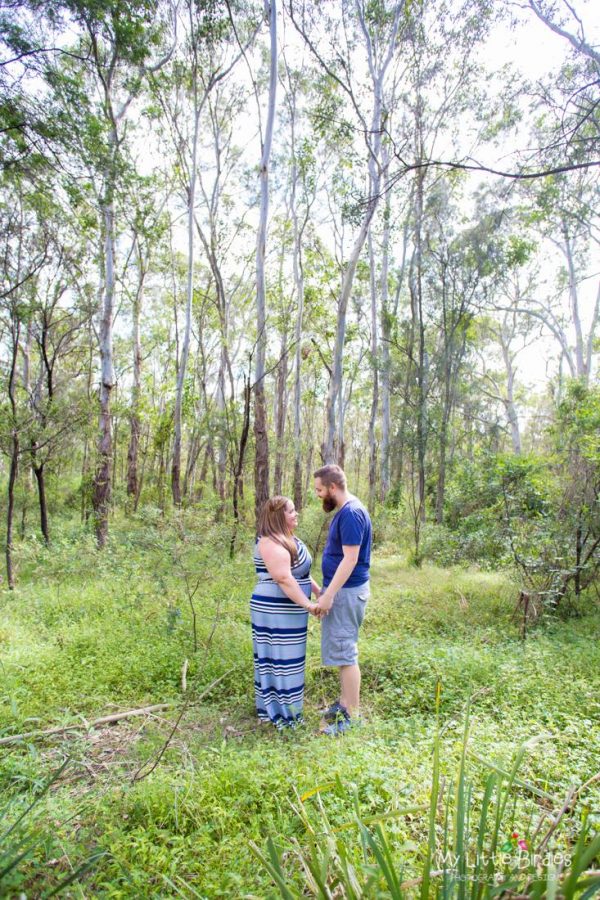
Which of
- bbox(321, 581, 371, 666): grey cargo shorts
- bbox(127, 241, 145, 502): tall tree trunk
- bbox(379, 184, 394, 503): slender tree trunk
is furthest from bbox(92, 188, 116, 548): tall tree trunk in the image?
bbox(379, 184, 394, 503): slender tree trunk

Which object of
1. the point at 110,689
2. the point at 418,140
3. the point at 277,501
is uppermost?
the point at 418,140

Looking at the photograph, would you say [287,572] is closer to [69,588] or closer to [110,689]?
[110,689]

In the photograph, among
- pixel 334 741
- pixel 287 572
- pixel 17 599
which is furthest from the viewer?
pixel 17 599

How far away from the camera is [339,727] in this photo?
3.15m

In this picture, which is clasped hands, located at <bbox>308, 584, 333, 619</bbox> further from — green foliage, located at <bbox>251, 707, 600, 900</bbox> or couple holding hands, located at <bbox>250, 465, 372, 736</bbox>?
green foliage, located at <bbox>251, 707, 600, 900</bbox>

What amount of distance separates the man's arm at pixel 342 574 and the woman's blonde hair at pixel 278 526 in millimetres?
325

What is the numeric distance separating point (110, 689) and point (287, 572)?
1.82 metres

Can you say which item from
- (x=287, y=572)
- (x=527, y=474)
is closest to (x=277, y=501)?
(x=287, y=572)

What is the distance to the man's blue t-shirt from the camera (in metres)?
3.15

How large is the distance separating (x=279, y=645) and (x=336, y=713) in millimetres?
581

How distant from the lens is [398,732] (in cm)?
297

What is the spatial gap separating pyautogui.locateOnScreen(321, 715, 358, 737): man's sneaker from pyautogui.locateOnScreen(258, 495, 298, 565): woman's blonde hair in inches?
41.6

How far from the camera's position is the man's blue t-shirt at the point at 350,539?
3.15 meters

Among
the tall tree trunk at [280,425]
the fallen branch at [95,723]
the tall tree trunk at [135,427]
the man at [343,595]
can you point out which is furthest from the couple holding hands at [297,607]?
the tall tree trunk at [135,427]
